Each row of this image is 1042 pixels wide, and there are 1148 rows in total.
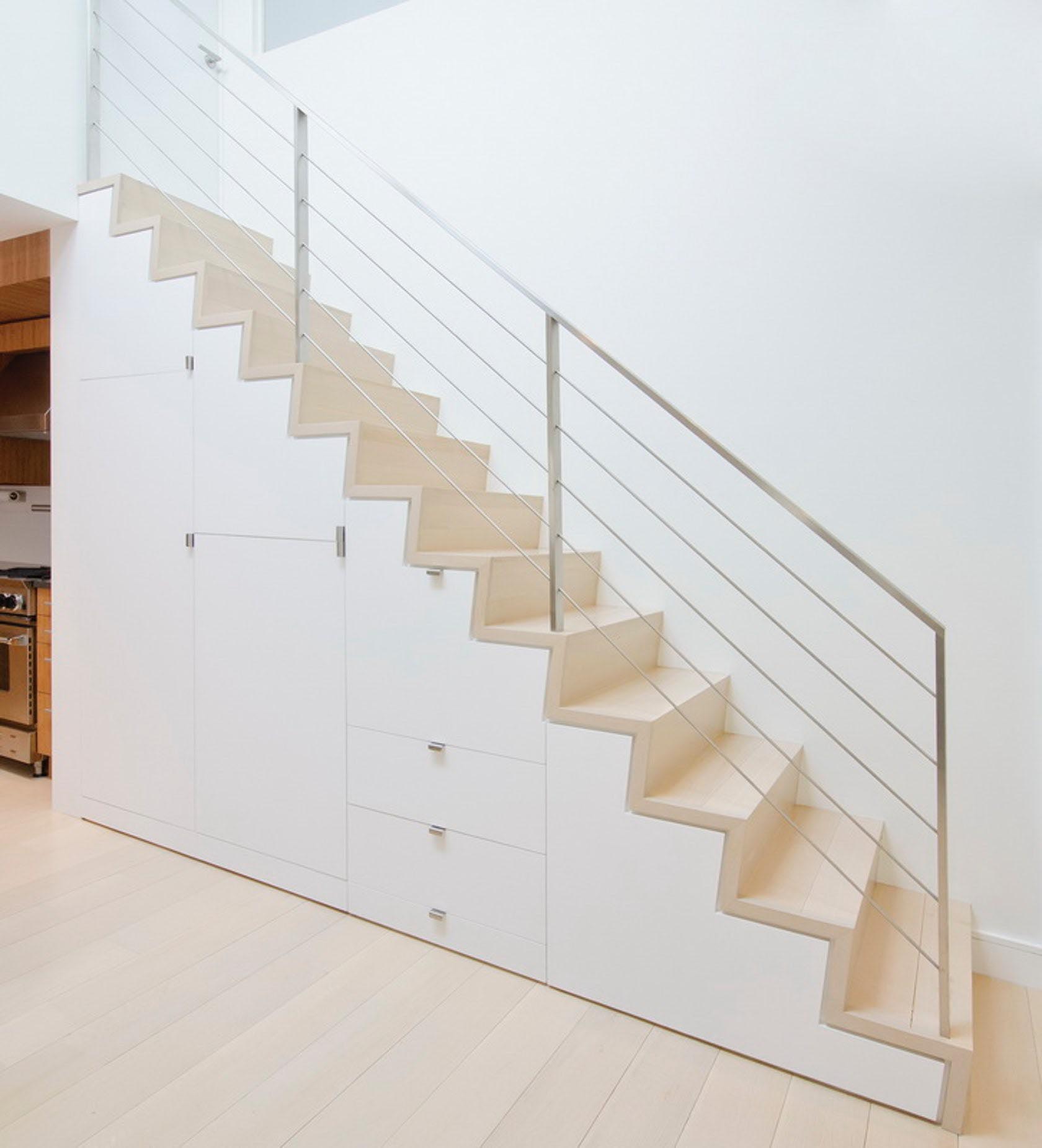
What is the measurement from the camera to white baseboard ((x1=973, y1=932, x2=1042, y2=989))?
7.13 feet

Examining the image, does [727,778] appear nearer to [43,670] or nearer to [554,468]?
[554,468]

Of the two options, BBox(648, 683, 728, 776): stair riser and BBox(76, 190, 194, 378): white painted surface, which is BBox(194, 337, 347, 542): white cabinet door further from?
BBox(648, 683, 728, 776): stair riser

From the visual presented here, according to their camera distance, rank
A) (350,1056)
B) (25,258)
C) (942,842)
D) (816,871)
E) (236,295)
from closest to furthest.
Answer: (942,842) < (350,1056) < (816,871) < (236,295) < (25,258)

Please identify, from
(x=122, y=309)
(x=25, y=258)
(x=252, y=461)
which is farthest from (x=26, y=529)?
(x=252, y=461)

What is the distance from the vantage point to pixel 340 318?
331cm

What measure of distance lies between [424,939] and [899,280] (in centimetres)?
228

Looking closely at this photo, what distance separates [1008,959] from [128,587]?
297 cm

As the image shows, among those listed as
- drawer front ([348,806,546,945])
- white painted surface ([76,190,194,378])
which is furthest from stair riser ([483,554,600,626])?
white painted surface ([76,190,194,378])

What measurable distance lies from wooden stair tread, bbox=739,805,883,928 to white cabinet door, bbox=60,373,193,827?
1879 mm

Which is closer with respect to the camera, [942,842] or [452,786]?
[942,842]

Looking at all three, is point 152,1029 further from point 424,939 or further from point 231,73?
point 231,73

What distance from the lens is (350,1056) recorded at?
5.76ft

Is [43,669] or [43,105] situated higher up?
[43,105]

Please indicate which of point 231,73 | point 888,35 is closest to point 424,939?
point 888,35
